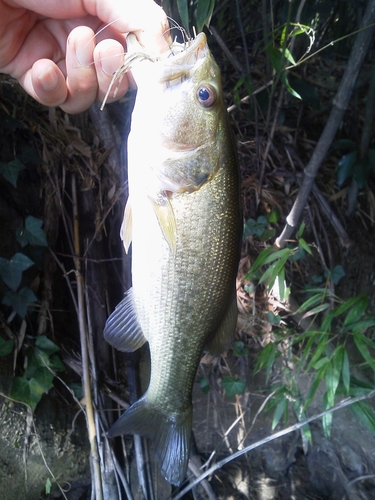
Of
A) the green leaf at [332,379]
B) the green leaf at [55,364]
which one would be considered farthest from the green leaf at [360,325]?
the green leaf at [55,364]

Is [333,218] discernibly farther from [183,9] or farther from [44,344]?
[44,344]

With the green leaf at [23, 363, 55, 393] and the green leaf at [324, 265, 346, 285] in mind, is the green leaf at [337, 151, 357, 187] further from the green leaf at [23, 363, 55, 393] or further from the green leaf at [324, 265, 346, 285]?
the green leaf at [23, 363, 55, 393]

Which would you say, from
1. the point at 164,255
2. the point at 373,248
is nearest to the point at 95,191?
the point at 164,255

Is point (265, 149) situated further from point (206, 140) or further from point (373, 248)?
point (206, 140)

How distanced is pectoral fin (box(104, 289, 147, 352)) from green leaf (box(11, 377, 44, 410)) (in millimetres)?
728

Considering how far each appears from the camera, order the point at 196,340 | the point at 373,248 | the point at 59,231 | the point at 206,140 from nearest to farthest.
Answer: the point at 206,140 < the point at 196,340 < the point at 59,231 < the point at 373,248

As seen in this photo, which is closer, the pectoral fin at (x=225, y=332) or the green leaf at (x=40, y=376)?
the pectoral fin at (x=225, y=332)

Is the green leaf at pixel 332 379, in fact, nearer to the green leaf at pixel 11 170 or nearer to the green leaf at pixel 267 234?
the green leaf at pixel 267 234

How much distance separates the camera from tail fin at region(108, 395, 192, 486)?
1.19m

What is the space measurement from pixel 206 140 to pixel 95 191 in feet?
3.31

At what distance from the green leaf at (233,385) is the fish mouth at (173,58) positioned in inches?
59.3

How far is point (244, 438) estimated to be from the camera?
2.12m

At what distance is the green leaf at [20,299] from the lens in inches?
62.3

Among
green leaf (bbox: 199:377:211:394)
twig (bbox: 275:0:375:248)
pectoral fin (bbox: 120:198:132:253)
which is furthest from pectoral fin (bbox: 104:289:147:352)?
green leaf (bbox: 199:377:211:394)
